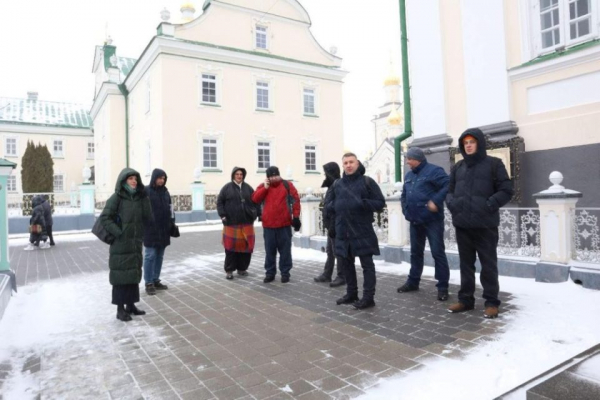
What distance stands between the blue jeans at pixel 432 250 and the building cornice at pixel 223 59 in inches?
746

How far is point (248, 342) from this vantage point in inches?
151

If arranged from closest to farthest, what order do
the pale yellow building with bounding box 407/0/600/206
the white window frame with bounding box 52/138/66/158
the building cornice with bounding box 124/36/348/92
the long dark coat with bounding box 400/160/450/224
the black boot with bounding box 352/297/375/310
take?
the black boot with bounding box 352/297/375/310
the long dark coat with bounding box 400/160/450/224
the pale yellow building with bounding box 407/0/600/206
the building cornice with bounding box 124/36/348/92
the white window frame with bounding box 52/138/66/158

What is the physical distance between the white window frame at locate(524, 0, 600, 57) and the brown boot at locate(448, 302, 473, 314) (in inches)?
194

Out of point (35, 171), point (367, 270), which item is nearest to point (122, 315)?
point (367, 270)

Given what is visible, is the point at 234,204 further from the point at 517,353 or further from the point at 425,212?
the point at 517,353

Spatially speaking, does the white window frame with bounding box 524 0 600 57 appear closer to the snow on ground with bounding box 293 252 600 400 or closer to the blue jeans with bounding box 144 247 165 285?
the snow on ground with bounding box 293 252 600 400

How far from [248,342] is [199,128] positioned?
19009mm

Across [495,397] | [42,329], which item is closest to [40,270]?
[42,329]

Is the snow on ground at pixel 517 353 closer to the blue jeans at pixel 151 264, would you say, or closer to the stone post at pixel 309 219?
the blue jeans at pixel 151 264

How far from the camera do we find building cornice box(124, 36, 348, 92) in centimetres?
2064

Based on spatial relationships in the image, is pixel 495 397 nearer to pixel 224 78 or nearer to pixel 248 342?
pixel 248 342


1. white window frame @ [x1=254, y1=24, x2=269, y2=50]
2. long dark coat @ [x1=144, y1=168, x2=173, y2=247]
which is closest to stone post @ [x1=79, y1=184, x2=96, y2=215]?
white window frame @ [x1=254, y1=24, x2=269, y2=50]

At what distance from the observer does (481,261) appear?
4.45 meters

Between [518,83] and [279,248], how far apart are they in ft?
A: 17.1
